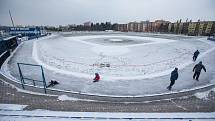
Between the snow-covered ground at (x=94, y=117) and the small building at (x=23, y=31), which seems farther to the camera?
the small building at (x=23, y=31)

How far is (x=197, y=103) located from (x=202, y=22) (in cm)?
6223

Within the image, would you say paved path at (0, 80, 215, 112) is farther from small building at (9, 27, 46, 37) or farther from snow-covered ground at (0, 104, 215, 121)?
small building at (9, 27, 46, 37)

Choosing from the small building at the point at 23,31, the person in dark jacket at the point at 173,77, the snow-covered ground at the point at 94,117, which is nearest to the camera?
the snow-covered ground at the point at 94,117

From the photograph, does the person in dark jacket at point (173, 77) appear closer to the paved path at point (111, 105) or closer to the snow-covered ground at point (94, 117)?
the paved path at point (111, 105)

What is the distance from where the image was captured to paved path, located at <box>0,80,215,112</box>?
6844mm

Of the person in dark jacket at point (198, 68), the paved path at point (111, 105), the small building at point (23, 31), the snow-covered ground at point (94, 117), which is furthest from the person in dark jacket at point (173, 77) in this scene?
the small building at point (23, 31)

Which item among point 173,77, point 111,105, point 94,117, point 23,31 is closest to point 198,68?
point 173,77

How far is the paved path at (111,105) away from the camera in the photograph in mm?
6844

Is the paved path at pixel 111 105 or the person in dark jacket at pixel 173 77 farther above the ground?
the person in dark jacket at pixel 173 77

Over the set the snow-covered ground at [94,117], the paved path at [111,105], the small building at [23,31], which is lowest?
the paved path at [111,105]

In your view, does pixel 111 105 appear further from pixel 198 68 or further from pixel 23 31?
pixel 23 31

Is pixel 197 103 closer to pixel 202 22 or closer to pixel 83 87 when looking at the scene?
pixel 83 87

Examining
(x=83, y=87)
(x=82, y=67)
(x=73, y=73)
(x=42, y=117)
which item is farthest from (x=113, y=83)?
(x=42, y=117)

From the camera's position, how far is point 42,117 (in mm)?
5297
